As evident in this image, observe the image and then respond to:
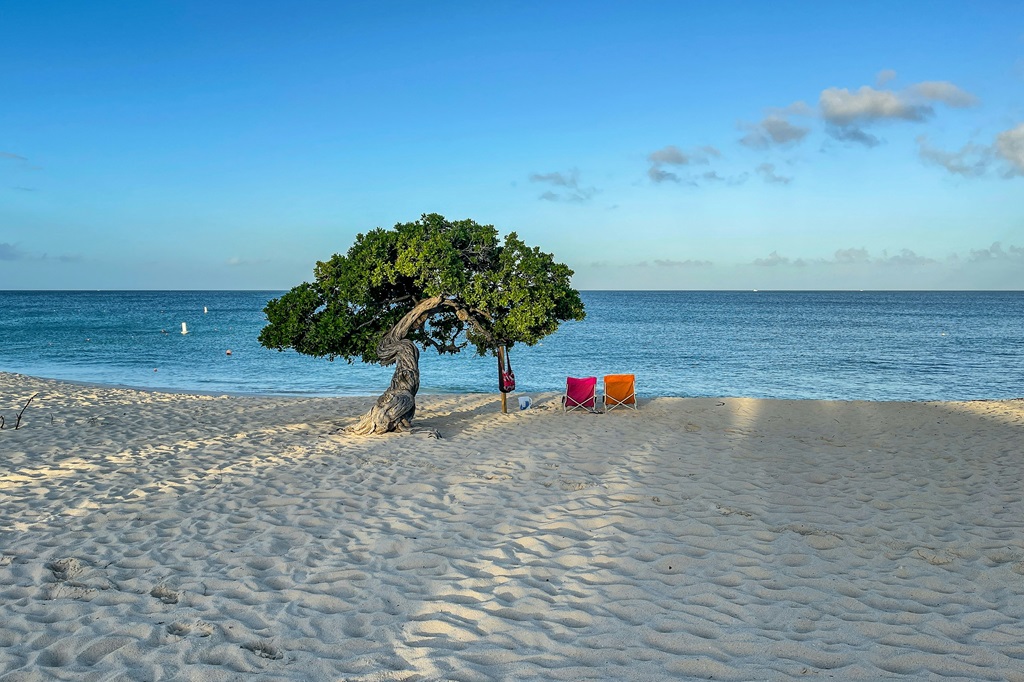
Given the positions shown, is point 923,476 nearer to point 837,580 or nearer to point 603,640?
point 837,580

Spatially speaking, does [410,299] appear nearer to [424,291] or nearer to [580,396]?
[424,291]

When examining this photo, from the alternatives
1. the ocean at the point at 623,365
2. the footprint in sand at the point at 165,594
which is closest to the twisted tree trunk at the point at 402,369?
the footprint in sand at the point at 165,594

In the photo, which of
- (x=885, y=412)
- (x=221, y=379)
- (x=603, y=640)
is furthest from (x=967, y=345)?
(x=603, y=640)

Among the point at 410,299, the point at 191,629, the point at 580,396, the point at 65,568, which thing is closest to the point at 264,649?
the point at 191,629

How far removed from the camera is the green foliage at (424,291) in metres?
13.4

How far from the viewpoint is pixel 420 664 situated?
177 inches

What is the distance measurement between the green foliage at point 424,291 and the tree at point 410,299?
0.02 meters

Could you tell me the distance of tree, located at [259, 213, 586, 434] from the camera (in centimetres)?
1332

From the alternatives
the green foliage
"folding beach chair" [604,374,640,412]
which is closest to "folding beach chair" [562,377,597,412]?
"folding beach chair" [604,374,640,412]

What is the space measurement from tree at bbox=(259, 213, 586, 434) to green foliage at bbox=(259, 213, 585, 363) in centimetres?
2

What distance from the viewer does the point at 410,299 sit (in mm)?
14484

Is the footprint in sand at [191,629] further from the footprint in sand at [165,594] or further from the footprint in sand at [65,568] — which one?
the footprint in sand at [65,568]

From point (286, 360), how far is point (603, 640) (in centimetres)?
3490

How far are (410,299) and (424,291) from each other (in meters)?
1.05
